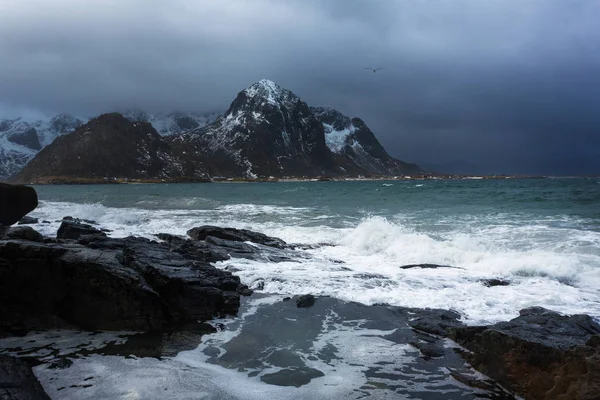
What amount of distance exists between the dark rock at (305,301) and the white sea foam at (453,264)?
3.03 feet

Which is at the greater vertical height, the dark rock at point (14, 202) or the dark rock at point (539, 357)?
the dark rock at point (14, 202)

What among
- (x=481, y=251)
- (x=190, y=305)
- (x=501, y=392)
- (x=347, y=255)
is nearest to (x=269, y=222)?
→ (x=347, y=255)

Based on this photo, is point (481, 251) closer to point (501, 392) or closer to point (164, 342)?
point (501, 392)

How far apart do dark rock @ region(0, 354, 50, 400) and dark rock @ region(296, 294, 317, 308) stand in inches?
244

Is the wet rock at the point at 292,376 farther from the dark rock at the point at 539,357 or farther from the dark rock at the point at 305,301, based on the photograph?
the dark rock at the point at 305,301

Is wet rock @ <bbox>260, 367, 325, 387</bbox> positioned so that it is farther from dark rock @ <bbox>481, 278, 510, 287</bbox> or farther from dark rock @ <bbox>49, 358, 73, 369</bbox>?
dark rock @ <bbox>481, 278, 510, 287</bbox>

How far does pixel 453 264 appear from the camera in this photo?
16.6m

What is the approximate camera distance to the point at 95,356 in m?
7.57

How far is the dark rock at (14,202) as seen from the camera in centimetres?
2367

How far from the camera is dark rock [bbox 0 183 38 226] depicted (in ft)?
77.7

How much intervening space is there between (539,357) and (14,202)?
91.2ft

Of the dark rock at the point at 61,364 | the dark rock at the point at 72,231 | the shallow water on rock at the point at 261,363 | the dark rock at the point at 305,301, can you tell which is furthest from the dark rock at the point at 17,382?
the dark rock at the point at 72,231

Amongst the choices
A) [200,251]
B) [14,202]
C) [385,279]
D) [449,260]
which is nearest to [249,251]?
[200,251]

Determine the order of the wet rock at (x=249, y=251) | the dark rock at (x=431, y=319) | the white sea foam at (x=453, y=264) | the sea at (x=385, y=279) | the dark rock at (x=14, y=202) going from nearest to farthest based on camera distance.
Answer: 1. the sea at (x=385, y=279)
2. the dark rock at (x=431, y=319)
3. the white sea foam at (x=453, y=264)
4. the wet rock at (x=249, y=251)
5. the dark rock at (x=14, y=202)
